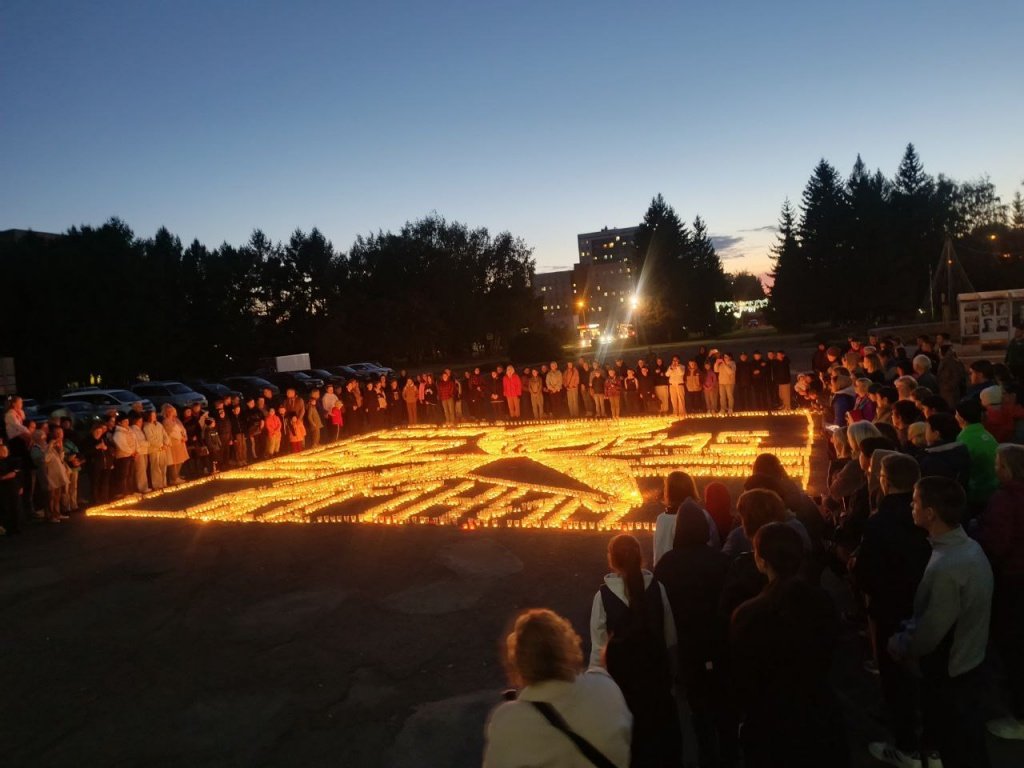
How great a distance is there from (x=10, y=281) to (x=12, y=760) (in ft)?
138

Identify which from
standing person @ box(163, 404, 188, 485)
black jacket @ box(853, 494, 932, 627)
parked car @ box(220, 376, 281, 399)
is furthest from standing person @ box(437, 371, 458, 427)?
parked car @ box(220, 376, 281, 399)

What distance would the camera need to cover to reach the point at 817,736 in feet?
10.5

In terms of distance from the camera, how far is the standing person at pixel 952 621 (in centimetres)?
385

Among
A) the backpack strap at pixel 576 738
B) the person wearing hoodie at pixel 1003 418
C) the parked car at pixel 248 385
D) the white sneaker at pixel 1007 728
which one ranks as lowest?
the white sneaker at pixel 1007 728

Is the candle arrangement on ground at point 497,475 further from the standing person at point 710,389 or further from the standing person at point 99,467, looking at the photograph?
the standing person at point 710,389

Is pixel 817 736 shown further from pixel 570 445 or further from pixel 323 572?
pixel 570 445

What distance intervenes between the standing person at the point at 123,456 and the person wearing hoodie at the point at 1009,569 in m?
14.5

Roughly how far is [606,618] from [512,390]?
18.7m

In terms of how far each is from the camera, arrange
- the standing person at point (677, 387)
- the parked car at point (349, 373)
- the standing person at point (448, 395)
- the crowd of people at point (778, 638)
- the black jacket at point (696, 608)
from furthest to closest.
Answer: the parked car at point (349, 373), the standing person at point (448, 395), the standing person at point (677, 387), the black jacket at point (696, 608), the crowd of people at point (778, 638)

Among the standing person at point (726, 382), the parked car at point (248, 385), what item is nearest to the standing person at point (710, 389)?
the standing person at point (726, 382)

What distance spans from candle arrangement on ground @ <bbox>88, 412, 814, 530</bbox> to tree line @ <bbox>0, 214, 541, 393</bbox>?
29.3m

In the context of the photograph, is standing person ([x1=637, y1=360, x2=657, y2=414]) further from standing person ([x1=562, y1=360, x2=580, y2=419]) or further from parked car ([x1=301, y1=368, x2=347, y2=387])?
parked car ([x1=301, y1=368, x2=347, y2=387])

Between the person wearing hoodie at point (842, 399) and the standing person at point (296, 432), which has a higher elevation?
the person wearing hoodie at point (842, 399)

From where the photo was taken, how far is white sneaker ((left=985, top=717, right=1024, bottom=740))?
14.9 feet
